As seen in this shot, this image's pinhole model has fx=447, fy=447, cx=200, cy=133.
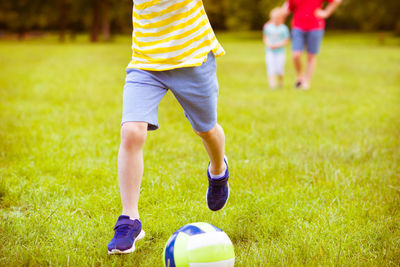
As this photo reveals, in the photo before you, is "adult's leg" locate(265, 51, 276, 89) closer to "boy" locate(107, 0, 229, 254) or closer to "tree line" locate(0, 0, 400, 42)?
"boy" locate(107, 0, 229, 254)

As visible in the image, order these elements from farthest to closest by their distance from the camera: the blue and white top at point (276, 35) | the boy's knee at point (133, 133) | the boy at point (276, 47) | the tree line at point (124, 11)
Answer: the tree line at point (124, 11) < the blue and white top at point (276, 35) < the boy at point (276, 47) < the boy's knee at point (133, 133)

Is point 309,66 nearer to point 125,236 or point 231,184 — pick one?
point 231,184

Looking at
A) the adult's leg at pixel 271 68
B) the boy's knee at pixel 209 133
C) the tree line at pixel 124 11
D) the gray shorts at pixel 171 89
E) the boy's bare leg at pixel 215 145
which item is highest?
the gray shorts at pixel 171 89

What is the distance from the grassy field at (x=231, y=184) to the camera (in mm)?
2521

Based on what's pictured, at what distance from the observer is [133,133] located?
2.44 m

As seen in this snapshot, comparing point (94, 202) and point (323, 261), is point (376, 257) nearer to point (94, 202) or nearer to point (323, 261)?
point (323, 261)

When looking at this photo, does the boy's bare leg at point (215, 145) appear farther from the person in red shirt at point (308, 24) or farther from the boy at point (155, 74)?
the person in red shirt at point (308, 24)

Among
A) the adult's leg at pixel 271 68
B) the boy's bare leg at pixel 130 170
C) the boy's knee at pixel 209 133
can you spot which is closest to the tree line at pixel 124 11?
the adult's leg at pixel 271 68

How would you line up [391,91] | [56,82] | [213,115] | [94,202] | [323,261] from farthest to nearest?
[56,82], [391,91], [94,202], [213,115], [323,261]

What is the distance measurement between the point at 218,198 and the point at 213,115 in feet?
1.92

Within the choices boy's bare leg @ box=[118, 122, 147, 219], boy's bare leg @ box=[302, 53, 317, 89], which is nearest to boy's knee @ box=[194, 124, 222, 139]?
boy's bare leg @ box=[118, 122, 147, 219]

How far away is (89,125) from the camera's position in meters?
5.66

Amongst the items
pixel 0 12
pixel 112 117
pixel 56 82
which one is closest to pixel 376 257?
pixel 112 117

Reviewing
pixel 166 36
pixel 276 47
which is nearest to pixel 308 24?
pixel 276 47
